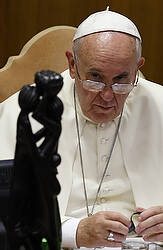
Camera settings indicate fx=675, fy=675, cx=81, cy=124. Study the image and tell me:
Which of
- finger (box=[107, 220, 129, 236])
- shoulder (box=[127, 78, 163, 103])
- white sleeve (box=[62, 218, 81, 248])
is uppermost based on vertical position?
shoulder (box=[127, 78, 163, 103])

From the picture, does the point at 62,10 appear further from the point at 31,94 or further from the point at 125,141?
the point at 31,94

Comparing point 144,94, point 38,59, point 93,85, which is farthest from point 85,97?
point 38,59

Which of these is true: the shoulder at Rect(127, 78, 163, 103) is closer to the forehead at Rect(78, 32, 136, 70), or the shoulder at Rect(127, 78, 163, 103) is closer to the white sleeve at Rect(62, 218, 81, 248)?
the forehead at Rect(78, 32, 136, 70)

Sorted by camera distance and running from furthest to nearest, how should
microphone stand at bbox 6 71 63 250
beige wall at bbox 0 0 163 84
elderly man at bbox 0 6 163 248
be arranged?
beige wall at bbox 0 0 163 84
elderly man at bbox 0 6 163 248
microphone stand at bbox 6 71 63 250

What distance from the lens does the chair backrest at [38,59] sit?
3340 millimetres

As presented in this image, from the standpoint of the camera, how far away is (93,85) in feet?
8.37

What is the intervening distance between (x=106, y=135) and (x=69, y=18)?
205cm

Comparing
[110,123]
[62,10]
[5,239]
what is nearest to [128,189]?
[110,123]

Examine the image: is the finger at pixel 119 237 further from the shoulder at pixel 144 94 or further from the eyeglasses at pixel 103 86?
the shoulder at pixel 144 94

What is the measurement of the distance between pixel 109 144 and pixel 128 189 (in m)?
0.22

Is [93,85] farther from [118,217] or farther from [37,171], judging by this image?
[37,171]

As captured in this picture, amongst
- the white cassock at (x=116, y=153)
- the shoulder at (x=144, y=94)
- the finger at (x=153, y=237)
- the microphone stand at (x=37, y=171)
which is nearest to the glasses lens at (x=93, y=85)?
the white cassock at (x=116, y=153)

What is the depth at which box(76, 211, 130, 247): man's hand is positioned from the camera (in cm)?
221

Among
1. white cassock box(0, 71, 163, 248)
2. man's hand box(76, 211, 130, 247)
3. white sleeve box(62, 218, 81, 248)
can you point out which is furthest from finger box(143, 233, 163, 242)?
white cassock box(0, 71, 163, 248)
